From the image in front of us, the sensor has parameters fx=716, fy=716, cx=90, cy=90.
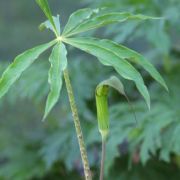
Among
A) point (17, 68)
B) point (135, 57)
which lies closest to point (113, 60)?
point (135, 57)

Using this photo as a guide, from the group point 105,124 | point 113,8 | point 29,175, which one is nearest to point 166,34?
point 113,8

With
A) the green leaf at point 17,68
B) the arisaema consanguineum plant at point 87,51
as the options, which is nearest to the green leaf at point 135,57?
the arisaema consanguineum plant at point 87,51

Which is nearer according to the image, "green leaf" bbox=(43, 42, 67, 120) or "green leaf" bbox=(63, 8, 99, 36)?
"green leaf" bbox=(43, 42, 67, 120)

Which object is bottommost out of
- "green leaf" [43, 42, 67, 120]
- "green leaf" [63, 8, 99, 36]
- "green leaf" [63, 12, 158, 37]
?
"green leaf" [43, 42, 67, 120]

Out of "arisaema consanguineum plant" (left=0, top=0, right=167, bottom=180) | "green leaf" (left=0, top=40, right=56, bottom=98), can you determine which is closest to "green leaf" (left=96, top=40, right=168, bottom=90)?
"arisaema consanguineum plant" (left=0, top=0, right=167, bottom=180)

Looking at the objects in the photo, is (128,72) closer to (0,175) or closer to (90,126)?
(90,126)

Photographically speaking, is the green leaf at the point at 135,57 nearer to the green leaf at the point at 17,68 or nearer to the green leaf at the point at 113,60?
the green leaf at the point at 113,60

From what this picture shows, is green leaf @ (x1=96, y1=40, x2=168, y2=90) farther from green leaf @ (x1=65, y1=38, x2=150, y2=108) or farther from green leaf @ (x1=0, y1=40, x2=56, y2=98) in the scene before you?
green leaf @ (x1=0, y1=40, x2=56, y2=98)

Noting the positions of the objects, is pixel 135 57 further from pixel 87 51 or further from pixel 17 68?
pixel 17 68
